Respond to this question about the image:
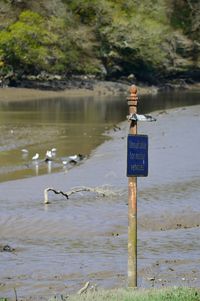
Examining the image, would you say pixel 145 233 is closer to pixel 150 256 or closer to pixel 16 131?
pixel 150 256

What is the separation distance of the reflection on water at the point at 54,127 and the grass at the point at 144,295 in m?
10.1

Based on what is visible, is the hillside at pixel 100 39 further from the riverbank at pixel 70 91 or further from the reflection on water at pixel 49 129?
the reflection on water at pixel 49 129

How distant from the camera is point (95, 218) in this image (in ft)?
38.9

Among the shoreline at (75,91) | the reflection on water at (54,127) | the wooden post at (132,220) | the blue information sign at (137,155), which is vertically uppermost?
the blue information sign at (137,155)

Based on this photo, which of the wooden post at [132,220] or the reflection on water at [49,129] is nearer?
the wooden post at [132,220]

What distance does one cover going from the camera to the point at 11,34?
168 ft

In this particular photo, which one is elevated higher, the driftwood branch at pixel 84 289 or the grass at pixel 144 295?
the grass at pixel 144 295

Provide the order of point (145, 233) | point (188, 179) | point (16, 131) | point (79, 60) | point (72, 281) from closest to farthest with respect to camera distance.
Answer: point (72, 281) → point (145, 233) → point (188, 179) → point (16, 131) → point (79, 60)

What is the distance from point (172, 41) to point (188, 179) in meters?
48.6

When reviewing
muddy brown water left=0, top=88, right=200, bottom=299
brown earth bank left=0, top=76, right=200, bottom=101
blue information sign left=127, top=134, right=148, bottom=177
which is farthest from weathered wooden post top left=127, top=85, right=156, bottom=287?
brown earth bank left=0, top=76, right=200, bottom=101

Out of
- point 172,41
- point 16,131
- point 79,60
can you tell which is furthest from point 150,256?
point 172,41

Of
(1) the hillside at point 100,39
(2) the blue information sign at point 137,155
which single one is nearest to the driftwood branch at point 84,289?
(2) the blue information sign at point 137,155

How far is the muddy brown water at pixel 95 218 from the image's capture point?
28.2 ft

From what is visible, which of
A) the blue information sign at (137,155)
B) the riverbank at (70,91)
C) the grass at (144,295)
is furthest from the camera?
the riverbank at (70,91)
